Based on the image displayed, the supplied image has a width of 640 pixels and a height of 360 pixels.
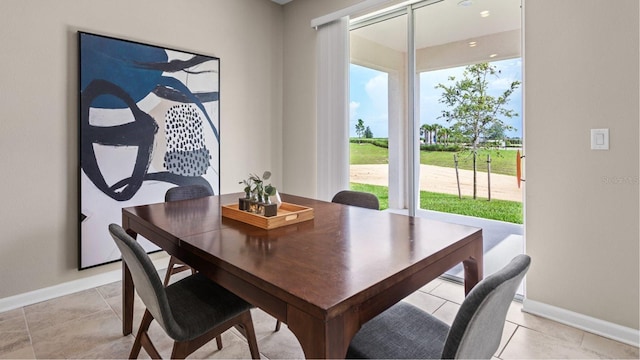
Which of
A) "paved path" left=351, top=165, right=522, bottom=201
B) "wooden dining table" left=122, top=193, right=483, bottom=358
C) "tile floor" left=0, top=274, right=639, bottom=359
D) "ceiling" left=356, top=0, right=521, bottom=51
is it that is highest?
"ceiling" left=356, top=0, right=521, bottom=51

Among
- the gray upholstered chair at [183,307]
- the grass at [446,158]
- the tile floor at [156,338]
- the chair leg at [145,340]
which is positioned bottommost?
the tile floor at [156,338]

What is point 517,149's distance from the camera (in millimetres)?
2496

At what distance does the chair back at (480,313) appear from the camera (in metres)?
0.81

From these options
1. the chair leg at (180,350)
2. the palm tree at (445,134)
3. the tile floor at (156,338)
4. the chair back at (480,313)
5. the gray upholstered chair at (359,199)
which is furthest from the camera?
the palm tree at (445,134)

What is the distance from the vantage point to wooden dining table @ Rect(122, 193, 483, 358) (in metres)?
0.89

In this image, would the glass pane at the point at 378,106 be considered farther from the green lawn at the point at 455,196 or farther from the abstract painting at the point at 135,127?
the abstract painting at the point at 135,127

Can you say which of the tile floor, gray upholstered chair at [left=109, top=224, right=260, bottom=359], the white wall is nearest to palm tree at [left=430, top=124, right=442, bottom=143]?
the white wall

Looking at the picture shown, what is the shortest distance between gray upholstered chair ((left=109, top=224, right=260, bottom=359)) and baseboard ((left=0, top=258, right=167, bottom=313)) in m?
1.32

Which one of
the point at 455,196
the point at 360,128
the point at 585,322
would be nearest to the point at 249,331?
the point at 585,322

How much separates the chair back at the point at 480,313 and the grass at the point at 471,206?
6.39 ft

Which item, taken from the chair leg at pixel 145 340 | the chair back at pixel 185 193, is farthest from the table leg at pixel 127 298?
the chair back at pixel 185 193

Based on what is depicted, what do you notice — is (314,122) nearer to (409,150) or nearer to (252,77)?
(252,77)

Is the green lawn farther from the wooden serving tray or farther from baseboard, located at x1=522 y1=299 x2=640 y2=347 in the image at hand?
the wooden serving tray

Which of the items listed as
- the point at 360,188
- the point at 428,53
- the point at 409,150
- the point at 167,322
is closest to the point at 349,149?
the point at 360,188
